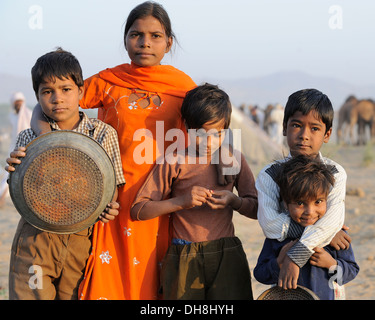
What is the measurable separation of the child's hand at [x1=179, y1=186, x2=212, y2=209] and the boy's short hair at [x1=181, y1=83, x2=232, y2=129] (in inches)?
13.5

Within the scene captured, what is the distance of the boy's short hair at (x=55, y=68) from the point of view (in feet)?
8.20

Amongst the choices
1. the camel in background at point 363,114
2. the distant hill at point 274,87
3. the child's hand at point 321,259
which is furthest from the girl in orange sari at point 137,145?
the distant hill at point 274,87

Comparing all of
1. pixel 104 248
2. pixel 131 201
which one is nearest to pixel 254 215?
pixel 131 201

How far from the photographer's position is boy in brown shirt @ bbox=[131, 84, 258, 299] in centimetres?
250

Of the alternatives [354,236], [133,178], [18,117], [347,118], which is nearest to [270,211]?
[133,178]

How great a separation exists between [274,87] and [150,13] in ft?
401

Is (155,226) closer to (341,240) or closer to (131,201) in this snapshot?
(131,201)

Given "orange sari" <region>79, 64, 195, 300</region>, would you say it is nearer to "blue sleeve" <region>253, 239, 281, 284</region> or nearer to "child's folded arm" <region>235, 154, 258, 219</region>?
"child's folded arm" <region>235, 154, 258, 219</region>

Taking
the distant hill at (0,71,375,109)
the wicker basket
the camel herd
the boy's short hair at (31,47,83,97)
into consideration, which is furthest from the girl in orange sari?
the distant hill at (0,71,375,109)

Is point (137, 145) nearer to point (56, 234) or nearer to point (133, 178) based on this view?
point (133, 178)

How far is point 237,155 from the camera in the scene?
2.62m

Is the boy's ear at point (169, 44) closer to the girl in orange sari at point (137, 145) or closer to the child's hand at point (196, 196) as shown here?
the girl in orange sari at point (137, 145)

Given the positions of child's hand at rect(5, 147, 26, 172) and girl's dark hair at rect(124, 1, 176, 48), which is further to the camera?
girl's dark hair at rect(124, 1, 176, 48)
